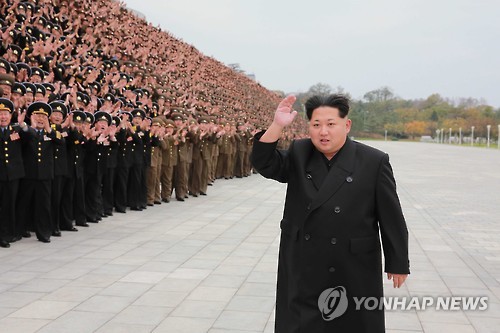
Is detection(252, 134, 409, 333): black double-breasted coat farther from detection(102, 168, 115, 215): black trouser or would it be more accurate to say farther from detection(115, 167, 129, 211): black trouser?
detection(115, 167, 129, 211): black trouser

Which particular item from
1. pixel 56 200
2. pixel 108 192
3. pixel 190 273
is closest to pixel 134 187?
pixel 108 192

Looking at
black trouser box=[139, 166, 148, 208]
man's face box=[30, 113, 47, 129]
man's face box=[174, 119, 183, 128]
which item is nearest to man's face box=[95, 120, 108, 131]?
man's face box=[30, 113, 47, 129]

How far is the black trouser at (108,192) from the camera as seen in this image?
10.3 meters

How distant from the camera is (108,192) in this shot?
410 inches

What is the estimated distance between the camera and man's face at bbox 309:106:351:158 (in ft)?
9.01

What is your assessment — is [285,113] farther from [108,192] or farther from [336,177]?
[108,192]

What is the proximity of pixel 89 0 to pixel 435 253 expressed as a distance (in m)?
16.1

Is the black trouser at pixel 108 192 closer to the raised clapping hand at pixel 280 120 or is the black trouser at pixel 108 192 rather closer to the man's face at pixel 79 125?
the man's face at pixel 79 125

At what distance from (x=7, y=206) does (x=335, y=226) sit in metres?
6.16

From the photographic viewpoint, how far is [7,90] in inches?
336

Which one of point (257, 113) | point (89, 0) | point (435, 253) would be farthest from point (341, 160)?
point (257, 113)

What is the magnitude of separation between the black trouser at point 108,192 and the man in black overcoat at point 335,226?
788cm

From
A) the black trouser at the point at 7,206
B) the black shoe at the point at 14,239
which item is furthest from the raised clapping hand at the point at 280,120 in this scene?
the black shoe at the point at 14,239

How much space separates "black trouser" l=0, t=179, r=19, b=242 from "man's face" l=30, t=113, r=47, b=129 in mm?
800
